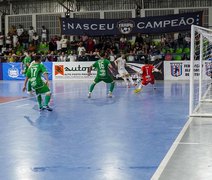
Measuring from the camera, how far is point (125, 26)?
27.2 m

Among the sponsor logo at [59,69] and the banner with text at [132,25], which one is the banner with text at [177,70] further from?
the sponsor logo at [59,69]

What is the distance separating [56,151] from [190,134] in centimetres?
276

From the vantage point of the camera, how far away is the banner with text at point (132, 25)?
26203mm

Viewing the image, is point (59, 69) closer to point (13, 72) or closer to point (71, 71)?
point (71, 71)

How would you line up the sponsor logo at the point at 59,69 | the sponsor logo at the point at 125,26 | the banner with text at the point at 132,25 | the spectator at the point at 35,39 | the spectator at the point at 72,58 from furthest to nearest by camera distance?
the spectator at the point at 35,39 → the sponsor logo at the point at 125,26 → the spectator at the point at 72,58 → the sponsor logo at the point at 59,69 → the banner with text at the point at 132,25

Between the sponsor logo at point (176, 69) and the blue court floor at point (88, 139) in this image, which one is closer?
the blue court floor at point (88, 139)

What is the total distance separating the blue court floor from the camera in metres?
5.71

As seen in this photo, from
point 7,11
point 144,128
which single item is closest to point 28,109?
point 144,128

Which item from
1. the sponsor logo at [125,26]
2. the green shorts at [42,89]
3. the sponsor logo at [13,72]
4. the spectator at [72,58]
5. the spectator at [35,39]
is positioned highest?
the sponsor logo at [125,26]

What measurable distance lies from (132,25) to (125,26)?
1.57 ft

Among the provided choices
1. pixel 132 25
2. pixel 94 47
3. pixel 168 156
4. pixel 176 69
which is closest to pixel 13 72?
pixel 94 47

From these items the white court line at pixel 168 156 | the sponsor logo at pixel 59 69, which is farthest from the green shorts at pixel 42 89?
the sponsor logo at pixel 59 69

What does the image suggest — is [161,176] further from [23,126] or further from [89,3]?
[89,3]

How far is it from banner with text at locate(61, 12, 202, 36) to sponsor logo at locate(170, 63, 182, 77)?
2.88 m
